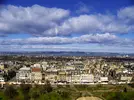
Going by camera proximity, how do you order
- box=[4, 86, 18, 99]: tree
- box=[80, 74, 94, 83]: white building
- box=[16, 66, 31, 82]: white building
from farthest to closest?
box=[16, 66, 31, 82]: white building
box=[80, 74, 94, 83]: white building
box=[4, 86, 18, 99]: tree

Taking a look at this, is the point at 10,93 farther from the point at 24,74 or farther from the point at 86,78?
the point at 86,78

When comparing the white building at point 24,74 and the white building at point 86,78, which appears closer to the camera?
the white building at point 86,78

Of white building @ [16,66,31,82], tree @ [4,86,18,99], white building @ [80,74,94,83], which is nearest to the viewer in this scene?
tree @ [4,86,18,99]

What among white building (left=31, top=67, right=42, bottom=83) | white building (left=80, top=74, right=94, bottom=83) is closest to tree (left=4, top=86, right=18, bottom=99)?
white building (left=31, top=67, right=42, bottom=83)

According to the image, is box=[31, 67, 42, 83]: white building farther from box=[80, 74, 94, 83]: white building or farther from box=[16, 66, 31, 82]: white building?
box=[80, 74, 94, 83]: white building

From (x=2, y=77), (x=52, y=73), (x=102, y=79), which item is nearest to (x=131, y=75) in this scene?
(x=102, y=79)

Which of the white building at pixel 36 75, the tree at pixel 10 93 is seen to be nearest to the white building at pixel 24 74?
the white building at pixel 36 75

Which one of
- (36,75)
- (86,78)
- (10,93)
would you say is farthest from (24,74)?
(10,93)

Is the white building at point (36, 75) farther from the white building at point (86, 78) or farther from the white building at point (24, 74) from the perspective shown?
the white building at point (86, 78)

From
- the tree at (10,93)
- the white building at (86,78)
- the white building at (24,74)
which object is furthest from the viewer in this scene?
the white building at (24,74)

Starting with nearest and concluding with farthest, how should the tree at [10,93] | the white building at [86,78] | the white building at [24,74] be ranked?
the tree at [10,93] < the white building at [86,78] < the white building at [24,74]

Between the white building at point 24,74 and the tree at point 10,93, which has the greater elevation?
the white building at point 24,74
